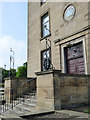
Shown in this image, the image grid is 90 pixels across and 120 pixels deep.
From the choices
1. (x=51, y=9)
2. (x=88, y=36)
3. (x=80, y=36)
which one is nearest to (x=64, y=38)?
(x=80, y=36)

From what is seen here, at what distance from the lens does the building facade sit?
9094 millimetres

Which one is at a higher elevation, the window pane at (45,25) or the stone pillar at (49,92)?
the window pane at (45,25)

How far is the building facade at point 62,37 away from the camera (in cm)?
909

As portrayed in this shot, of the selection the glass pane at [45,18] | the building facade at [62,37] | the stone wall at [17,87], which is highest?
the glass pane at [45,18]

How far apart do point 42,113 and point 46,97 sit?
1.08 metres

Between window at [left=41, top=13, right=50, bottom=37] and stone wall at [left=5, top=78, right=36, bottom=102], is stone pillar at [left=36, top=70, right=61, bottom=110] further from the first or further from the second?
window at [left=41, top=13, right=50, bottom=37]

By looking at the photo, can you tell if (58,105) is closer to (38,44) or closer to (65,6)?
(65,6)

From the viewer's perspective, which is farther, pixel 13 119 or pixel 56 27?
pixel 56 27

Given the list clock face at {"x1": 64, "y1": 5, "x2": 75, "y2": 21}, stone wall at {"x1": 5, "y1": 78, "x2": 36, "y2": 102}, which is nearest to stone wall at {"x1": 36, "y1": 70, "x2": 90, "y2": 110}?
stone wall at {"x1": 5, "y1": 78, "x2": 36, "y2": 102}

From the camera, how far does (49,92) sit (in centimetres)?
646

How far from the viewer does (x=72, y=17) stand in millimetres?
10070

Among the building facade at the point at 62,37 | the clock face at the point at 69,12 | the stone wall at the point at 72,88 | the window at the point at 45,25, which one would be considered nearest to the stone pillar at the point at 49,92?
the stone wall at the point at 72,88

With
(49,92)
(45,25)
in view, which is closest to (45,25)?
(45,25)

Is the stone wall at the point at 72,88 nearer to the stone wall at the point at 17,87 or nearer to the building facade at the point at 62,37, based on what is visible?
the building facade at the point at 62,37
